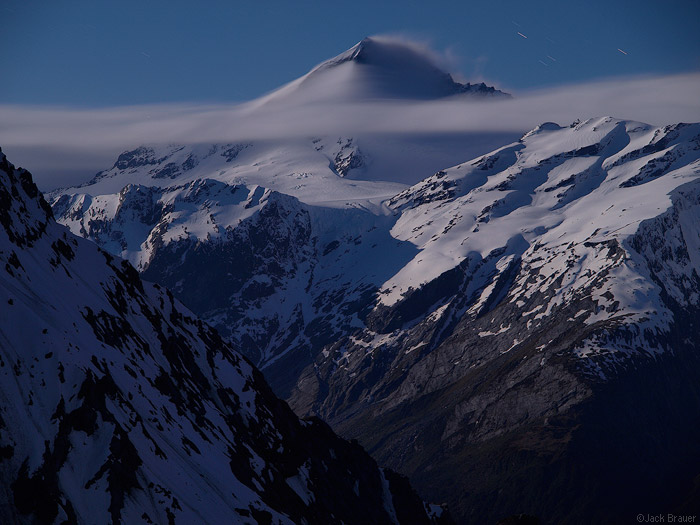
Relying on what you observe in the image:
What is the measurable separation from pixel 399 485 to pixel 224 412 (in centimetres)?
6115

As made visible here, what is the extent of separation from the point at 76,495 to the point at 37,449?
20.4ft

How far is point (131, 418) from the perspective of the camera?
107 metres

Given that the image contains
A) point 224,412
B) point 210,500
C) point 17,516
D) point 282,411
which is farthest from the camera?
point 282,411

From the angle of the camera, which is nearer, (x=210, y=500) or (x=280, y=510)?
(x=210, y=500)

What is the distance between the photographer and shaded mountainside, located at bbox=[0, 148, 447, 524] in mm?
88688

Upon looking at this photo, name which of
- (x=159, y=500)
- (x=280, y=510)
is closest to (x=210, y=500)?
(x=159, y=500)

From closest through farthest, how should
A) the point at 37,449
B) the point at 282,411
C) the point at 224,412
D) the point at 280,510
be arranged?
the point at 37,449
the point at 280,510
the point at 224,412
the point at 282,411

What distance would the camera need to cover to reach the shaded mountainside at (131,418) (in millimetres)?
88688

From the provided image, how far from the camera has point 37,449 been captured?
85.5 m

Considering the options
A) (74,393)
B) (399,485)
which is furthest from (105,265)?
(399,485)

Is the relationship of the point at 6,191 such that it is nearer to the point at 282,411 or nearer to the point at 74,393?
the point at 74,393

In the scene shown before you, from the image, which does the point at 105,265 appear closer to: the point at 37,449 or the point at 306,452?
the point at 306,452

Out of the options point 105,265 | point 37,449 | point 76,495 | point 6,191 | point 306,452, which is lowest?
point 306,452

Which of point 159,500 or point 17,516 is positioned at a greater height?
point 17,516
